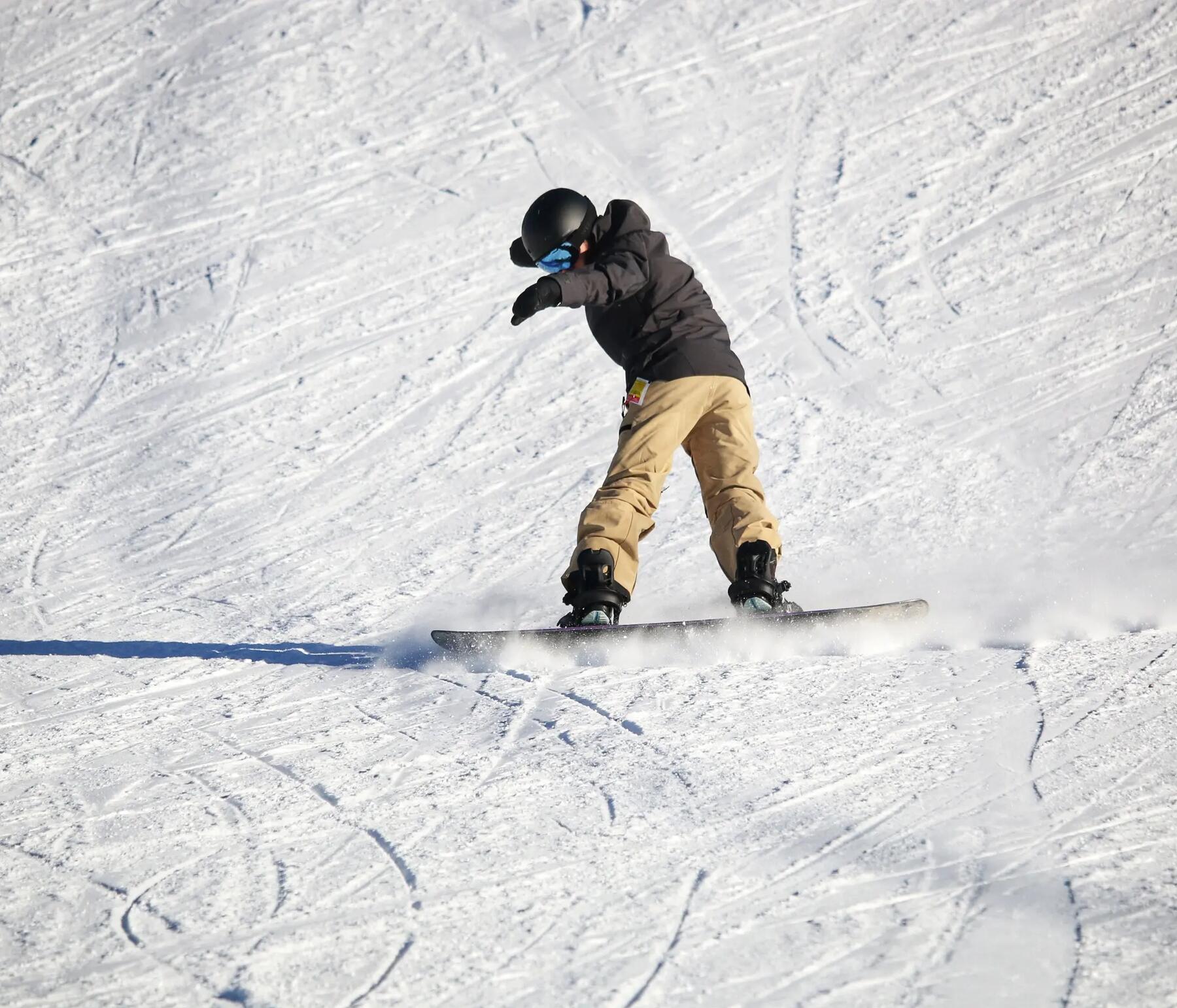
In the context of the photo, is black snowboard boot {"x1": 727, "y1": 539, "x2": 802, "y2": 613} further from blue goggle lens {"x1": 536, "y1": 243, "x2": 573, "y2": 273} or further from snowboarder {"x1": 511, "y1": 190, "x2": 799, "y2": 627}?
blue goggle lens {"x1": 536, "y1": 243, "x2": 573, "y2": 273}

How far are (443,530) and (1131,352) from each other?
384 cm

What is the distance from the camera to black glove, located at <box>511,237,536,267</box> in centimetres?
418

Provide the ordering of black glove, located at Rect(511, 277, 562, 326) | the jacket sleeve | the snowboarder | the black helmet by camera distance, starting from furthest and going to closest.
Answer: the black helmet, the snowboarder, the jacket sleeve, black glove, located at Rect(511, 277, 562, 326)

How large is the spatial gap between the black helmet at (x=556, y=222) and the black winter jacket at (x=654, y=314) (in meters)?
0.08

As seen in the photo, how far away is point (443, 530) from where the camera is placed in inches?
221

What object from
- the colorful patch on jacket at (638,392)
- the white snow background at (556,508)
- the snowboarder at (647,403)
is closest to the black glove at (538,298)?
the snowboarder at (647,403)

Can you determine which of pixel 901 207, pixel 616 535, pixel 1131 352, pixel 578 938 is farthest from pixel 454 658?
pixel 901 207

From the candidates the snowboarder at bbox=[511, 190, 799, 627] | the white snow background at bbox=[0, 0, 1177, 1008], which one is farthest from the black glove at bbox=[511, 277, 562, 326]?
the white snow background at bbox=[0, 0, 1177, 1008]

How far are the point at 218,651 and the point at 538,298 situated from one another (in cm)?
168

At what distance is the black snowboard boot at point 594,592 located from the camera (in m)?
3.72

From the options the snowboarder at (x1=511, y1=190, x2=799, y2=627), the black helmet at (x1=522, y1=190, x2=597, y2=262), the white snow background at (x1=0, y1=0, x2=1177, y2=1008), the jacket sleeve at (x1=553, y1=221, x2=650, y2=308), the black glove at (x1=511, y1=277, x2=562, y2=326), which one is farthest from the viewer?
the black helmet at (x1=522, y1=190, x2=597, y2=262)

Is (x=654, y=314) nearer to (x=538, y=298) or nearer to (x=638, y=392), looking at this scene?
(x=638, y=392)

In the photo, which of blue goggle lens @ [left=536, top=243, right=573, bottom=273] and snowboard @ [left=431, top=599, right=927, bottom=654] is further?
blue goggle lens @ [left=536, top=243, right=573, bottom=273]

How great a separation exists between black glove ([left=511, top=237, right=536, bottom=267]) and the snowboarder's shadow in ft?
4.62
